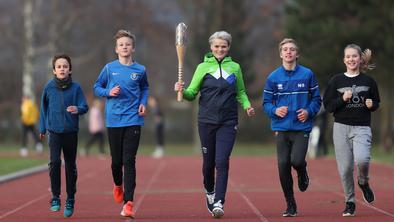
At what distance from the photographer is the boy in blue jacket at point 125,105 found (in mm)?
11430

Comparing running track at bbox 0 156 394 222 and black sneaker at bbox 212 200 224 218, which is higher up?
black sneaker at bbox 212 200 224 218

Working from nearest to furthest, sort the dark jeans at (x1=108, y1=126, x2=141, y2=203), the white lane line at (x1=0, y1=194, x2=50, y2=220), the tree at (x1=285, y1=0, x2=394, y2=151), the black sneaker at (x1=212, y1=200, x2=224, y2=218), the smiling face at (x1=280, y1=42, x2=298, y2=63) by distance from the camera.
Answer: the black sneaker at (x1=212, y1=200, x2=224, y2=218) < the dark jeans at (x1=108, y1=126, x2=141, y2=203) < the smiling face at (x1=280, y1=42, x2=298, y2=63) < the white lane line at (x1=0, y1=194, x2=50, y2=220) < the tree at (x1=285, y1=0, x2=394, y2=151)

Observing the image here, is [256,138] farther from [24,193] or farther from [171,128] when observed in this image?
[24,193]

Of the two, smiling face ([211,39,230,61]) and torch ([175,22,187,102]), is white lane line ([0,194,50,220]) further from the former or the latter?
smiling face ([211,39,230,61])

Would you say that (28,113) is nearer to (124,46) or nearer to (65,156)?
(65,156)

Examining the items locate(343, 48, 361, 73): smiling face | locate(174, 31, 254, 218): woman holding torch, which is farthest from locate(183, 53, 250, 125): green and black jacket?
locate(343, 48, 361, 73): smiling face

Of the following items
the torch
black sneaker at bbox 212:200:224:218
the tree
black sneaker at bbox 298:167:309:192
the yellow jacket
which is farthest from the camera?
the tree

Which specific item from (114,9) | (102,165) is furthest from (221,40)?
(114,9)

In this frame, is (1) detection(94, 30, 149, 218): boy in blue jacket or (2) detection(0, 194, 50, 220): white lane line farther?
(2) detection(0, 194, 50, 220): white lane line

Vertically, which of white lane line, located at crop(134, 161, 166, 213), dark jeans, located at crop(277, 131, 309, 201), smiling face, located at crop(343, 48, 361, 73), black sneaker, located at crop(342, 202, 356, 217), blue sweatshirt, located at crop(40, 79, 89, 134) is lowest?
white lane line, located at crop(134, 161, 166, 213)

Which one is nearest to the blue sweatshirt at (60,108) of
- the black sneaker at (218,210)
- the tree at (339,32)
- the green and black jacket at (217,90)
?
the green and black jacket at (217,90)

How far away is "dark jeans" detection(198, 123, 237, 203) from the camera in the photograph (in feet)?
37.5

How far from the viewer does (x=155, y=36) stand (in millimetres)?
64438

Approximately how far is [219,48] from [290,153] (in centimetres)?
155
